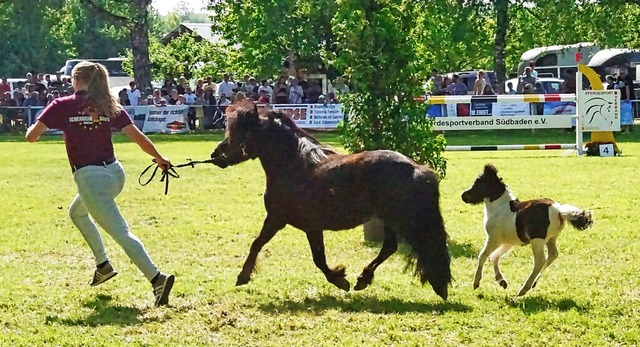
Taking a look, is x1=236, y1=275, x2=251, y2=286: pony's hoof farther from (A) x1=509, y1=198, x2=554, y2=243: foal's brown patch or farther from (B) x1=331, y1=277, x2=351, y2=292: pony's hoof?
(A) x1=509, y1=198, x2=554, y2=243: foal's brown patch

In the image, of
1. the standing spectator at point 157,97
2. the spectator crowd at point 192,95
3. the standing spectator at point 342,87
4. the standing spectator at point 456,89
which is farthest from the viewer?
the standing spectator at point 157,97

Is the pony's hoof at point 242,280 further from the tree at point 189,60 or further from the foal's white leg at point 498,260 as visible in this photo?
the tree at point 189,60

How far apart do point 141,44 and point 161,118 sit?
5048 mm

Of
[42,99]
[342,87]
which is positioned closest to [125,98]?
[42,99]

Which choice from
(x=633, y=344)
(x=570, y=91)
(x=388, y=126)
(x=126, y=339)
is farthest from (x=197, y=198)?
(x=570, y=91)

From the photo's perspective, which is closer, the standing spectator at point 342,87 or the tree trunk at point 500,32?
the standing spectator at point 342,87

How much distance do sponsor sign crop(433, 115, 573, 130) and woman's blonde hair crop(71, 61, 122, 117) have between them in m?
17.5

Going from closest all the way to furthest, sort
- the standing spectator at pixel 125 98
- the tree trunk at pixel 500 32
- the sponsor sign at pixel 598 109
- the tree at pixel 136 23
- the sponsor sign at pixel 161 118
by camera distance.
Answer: the sponsor sign at pixel 598 109, the sponsor sign at pixel 161 118, the standing spectator at pixel 125 98, the tree trunk at pixel 500 32, the tree at pixel 136 23

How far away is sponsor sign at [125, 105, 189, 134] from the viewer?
1262 inches

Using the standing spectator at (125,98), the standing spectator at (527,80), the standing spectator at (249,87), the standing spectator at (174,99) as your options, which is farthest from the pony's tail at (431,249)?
the standing spectator at (125,98)

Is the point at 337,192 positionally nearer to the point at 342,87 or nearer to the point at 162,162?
the point at 162,162

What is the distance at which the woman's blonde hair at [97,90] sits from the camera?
750 centimetres

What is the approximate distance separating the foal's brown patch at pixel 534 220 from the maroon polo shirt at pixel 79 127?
3.29 metres

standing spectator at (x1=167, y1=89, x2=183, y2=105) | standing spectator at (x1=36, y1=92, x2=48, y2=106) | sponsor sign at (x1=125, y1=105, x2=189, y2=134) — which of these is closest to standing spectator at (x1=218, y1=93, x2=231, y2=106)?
sponsor sign at (x1=125, y1=105, x2=189, y2=134)
